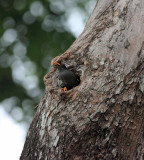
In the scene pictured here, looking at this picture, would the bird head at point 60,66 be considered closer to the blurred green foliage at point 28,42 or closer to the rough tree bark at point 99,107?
the rough tree bark at point 99,107

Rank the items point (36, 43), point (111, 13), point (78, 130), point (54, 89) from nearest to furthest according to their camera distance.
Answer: point (78, 130) → point (54, 89) → point (111, 13) → point (36, 43)

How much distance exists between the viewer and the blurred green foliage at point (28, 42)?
17.4 ft

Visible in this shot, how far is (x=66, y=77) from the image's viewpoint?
251 cm

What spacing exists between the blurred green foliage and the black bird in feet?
8.78

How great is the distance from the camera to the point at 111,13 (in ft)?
9.29

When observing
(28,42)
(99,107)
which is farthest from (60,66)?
(28,42)

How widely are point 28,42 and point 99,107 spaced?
341 cm

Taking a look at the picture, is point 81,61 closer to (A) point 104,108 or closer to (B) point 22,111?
(A) point 104,108

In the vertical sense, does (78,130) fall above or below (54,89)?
below

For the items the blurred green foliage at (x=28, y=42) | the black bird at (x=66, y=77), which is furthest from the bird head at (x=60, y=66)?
the blurred green foliage at (x=28, y=42)

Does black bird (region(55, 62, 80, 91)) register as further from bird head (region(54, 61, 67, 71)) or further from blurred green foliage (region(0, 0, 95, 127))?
blurred green foliage (region(0, 0, 95, 127))

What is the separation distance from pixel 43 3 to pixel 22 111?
90.1 inches

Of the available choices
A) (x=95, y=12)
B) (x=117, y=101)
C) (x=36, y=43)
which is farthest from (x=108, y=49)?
(x=36, y=43)

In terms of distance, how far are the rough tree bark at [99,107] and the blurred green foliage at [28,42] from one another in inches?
108
